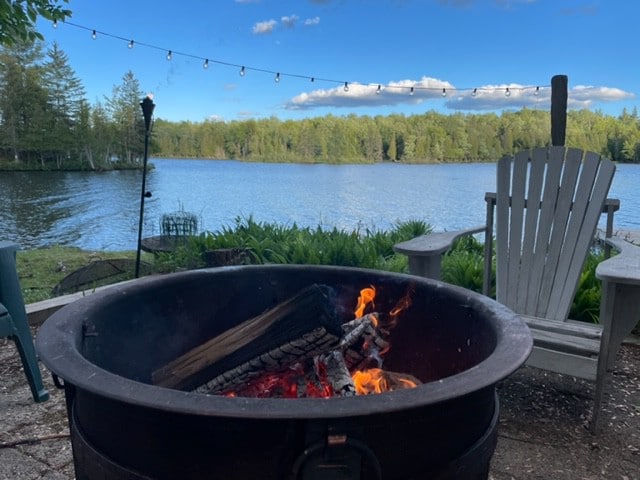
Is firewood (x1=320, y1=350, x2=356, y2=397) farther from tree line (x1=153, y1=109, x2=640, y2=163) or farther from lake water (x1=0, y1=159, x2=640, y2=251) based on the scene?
tree line (x1=153, y1=109, x2=640, y2=163)

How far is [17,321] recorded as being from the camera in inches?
79.7

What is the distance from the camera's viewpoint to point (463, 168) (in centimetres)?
2434

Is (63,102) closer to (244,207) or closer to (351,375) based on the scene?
(244,207)

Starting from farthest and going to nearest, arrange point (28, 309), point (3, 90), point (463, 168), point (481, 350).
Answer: point (3, 90), point (463, 168), point (28, 309), point (481, 350)

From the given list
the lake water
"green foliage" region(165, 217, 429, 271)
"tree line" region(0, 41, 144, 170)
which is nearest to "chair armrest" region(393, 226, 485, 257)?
"green foliage" region(165, 217, 429, 271)

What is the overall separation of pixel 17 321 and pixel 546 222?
2477mm

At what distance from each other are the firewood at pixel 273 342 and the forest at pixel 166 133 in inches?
630

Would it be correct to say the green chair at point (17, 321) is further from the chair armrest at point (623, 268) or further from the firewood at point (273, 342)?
the chair armrest at point (623, 268)

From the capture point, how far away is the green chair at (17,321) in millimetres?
1993

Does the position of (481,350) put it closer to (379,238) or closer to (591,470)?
(591,470)

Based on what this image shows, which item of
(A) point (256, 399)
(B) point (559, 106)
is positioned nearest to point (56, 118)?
(B) point (559, 106)

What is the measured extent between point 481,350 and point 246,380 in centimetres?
60

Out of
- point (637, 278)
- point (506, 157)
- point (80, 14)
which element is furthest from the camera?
point (80, 14)

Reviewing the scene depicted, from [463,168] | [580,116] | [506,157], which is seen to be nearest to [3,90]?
[463,168]
